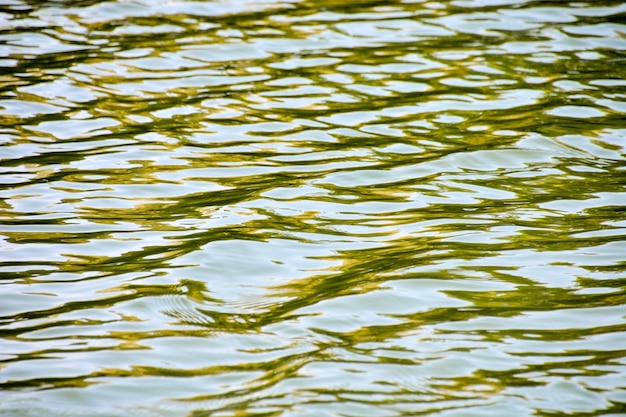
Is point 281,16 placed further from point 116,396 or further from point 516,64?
point 116,396

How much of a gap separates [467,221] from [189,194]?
53.3 inches

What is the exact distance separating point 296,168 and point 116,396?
2041 millimetres

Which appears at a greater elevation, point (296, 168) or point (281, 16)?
point (281, 16)

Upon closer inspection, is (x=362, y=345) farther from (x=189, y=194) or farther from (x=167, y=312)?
(x=189, y=194)

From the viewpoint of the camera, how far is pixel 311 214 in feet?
12.3

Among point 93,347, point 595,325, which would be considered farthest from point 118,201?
point 595,325

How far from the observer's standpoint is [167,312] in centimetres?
294

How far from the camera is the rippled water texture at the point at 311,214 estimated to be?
257cm

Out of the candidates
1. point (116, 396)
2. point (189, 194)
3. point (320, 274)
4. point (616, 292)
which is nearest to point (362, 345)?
point (320, 274)

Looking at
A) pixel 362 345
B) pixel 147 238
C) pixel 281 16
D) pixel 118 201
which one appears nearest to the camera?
pixel 362 345

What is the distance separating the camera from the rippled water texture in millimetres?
2566

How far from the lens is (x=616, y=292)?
3.08 m

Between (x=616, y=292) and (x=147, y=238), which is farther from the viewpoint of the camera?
(x=147, y=238)

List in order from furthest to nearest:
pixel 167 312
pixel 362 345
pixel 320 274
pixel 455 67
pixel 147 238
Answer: pixel 455 67 → pixel 147 238 → pixel 320 274 → pixel 167 312 → pixel 362 345
